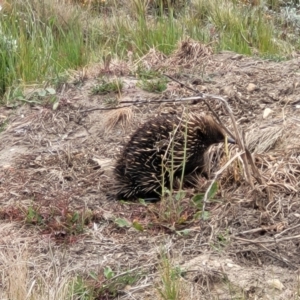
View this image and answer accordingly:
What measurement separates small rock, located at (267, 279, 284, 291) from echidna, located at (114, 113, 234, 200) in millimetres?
1515

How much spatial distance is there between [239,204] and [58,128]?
2.13 meters

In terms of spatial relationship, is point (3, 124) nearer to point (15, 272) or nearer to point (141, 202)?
point (141, 202)

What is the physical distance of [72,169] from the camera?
218 inches

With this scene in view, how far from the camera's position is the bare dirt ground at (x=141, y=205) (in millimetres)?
3875

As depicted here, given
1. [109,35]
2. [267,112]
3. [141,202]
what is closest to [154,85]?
[267,112]

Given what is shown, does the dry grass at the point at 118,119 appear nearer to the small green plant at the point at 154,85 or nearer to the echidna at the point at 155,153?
the small green plant at the point at 154,85

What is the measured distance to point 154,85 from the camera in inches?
252

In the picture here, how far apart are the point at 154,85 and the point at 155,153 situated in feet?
4.19

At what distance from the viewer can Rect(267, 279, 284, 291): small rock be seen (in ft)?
12.2

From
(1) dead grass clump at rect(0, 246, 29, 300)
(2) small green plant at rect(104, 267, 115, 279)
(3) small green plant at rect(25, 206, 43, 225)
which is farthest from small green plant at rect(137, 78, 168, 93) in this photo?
(2) small green plant at rect(104, 267, 115, 279)

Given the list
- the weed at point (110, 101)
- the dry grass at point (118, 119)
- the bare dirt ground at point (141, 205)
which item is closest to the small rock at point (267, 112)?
the bare dirt ground at point (141, 205)

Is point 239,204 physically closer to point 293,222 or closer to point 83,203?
point 293,222

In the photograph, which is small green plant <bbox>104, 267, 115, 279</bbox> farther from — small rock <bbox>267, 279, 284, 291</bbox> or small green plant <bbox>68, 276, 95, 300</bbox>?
small rock <bbox>267, 279, 284, 291</bbox>

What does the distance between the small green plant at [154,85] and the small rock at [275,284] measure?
285 cm
